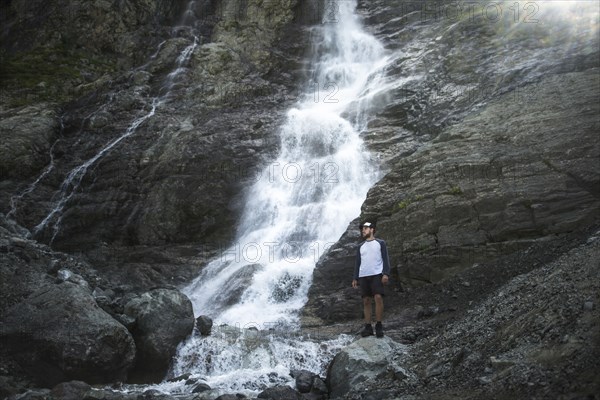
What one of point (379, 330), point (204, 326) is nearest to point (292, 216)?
point (204, 326)

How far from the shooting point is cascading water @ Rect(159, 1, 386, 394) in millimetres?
10867

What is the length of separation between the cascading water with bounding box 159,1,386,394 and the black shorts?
5.95 feet

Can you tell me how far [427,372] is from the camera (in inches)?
297

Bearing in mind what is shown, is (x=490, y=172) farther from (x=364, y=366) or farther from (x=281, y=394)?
(x=281, y=394)

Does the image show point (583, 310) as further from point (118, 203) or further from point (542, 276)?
point (118, 203)

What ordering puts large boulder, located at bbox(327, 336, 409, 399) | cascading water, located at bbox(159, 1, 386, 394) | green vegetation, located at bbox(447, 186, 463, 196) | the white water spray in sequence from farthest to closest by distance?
the white water spray → green vegetation, located at bbox(447, 186, 463, 196) → cascading water, located at bbox(159, 1, 386, 394) → large boulder, located at bbox(327, 336, 409, 399)

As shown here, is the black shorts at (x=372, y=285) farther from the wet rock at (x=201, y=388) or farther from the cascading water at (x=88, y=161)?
the cascading water at (x=88, y=161)

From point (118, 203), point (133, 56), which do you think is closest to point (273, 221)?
point (118, 203)

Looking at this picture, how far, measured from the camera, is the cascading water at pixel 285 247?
10.9m

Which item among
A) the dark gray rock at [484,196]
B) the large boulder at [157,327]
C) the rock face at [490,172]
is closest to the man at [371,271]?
the rock face at [490,172]

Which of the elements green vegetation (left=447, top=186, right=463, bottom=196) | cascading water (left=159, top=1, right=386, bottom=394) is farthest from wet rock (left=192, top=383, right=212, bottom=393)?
green vegetation (left=447, top=186, right=463, bottom=196)

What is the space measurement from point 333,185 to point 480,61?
315 inches

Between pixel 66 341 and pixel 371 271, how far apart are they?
5941mm

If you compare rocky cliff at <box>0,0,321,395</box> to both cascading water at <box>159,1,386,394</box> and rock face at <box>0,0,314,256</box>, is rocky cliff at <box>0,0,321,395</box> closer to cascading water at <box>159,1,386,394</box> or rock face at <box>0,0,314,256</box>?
rock face at <box>0,0,314,256</box>
